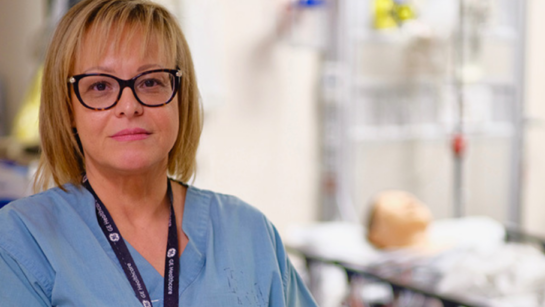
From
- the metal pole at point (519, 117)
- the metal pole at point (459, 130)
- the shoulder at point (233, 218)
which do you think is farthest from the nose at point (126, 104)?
the metal pole at point (519, 117)

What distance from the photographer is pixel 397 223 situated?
3.04 metres

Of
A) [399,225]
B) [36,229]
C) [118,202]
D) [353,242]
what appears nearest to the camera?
[36,229]

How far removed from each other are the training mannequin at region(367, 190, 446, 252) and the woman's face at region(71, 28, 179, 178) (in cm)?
202

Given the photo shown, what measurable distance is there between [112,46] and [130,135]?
0.55 feet

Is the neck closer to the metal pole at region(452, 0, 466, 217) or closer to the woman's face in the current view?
the woman's face

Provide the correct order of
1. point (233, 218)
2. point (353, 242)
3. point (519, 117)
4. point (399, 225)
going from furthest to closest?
point (519, 117) → point (353, 242) → point (399, 225) → point (233, 218)

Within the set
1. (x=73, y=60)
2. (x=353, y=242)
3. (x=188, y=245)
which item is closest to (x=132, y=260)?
(x=188, y=245)

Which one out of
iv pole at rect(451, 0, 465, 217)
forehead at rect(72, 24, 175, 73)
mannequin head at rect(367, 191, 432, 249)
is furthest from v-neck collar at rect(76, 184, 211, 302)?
iv pole at rect(451, 0, 465, 217)

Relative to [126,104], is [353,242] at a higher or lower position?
lower

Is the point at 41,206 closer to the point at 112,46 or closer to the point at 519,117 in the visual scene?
the point at 112,46

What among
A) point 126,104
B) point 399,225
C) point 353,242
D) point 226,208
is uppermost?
point 126,104

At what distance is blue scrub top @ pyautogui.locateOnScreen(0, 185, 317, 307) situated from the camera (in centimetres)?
109

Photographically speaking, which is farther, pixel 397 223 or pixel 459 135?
pixel 459 135

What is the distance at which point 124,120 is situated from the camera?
45.9 inches
